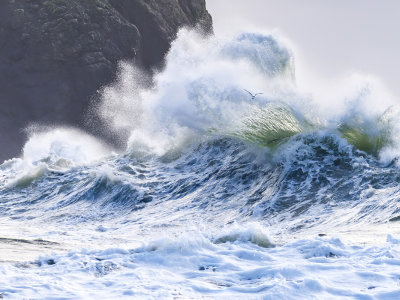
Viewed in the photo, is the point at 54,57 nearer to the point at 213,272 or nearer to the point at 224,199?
the point at 224,199

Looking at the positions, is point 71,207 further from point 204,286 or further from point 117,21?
point 117,21

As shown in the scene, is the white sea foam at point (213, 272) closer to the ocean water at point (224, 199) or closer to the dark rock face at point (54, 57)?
the ocean water at point (224, 199)

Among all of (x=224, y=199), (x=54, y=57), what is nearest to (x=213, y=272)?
(x=224, y=199)

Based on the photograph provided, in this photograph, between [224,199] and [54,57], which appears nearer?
[224,199]

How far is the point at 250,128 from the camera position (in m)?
13.3

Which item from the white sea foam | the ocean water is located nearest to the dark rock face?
the ocean water

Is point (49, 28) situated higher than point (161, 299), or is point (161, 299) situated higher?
point (49, 28)

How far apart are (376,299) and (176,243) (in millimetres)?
2409

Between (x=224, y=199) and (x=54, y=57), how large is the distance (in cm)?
2744

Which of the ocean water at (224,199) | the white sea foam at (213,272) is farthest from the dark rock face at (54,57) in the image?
the white sea foam at (213,272)

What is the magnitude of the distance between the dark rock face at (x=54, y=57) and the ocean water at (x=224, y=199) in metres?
13.3

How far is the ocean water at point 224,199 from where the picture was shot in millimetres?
5004

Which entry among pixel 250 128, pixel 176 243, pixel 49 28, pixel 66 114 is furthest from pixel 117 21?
pixel 176 243

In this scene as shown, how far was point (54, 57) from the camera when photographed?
115ft
